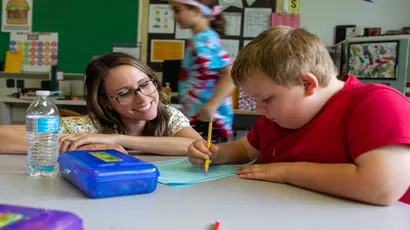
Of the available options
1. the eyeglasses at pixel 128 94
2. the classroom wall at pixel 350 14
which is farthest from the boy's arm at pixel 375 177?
the classroom wall at pixel 350 14

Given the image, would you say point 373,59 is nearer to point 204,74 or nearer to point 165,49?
point 204,74

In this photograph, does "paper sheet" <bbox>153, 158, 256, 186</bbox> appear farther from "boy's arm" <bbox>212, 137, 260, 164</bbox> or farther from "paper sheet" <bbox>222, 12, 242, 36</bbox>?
"paper sheet" <bbox>222, 12, 242, 36</bbox>

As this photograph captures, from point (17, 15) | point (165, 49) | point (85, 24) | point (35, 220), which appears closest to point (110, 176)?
point (35, 220)

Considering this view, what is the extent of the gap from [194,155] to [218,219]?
387 millimetres

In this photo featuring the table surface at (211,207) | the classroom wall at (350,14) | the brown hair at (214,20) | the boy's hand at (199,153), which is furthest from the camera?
the classroom wall at (350,14)

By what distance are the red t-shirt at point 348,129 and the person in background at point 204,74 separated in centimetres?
71

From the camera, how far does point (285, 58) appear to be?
82 cm

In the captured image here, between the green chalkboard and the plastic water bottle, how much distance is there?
99.7 inches

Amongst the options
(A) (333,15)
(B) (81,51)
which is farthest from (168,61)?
(A) (333,15)

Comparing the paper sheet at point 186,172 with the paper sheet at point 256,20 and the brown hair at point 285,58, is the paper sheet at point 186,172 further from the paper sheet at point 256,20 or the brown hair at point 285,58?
the paper sheet at point 256,20

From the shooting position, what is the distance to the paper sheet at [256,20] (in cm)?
346

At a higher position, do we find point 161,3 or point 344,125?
point 161,3

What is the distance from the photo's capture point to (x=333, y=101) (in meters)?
0.88

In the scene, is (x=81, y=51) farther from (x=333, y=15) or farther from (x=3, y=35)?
(x=333, y=15)
